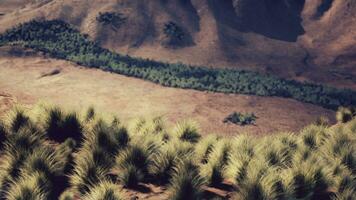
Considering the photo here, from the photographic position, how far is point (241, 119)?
80.9 feet

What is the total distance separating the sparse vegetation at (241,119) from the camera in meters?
24.5

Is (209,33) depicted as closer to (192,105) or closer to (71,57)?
(71,57)

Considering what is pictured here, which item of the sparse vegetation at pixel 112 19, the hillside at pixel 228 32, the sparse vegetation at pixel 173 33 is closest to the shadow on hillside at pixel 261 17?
the hillside at pixel 228 32

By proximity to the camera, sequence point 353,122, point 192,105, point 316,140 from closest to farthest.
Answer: point 316,140
point 353,122
point 192,105

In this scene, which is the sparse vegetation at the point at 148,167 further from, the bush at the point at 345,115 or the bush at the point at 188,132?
the bush at the point at 345,115

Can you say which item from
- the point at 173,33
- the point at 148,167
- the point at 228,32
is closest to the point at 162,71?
the point at 173,33

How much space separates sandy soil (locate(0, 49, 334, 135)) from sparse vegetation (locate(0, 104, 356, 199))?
471 inches

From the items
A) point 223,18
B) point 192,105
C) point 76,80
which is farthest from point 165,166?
point 223,18

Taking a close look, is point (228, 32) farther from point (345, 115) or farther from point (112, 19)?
point (345, 115)

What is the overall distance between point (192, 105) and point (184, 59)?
1217 centimetres

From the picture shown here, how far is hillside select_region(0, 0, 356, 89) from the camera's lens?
38.9 meters

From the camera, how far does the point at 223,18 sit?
46.2 m

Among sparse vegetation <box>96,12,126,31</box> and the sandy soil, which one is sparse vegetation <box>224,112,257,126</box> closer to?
the sandy soil

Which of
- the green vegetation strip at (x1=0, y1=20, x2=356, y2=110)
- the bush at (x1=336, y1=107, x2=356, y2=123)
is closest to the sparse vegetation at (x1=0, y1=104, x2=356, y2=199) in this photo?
the bush at (x1=336, y1=107, x2=356, y2=123)
